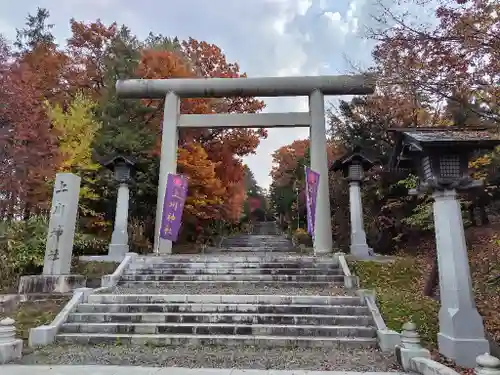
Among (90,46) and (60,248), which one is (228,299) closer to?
(60,248)

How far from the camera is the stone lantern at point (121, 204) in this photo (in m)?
11.5

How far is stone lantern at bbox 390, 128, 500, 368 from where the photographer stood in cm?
525

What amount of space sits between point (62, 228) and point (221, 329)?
4.84m

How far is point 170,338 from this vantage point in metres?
6.08

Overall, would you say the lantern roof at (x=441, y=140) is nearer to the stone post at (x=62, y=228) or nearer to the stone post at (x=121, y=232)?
the stone post at (x=62, y=228)

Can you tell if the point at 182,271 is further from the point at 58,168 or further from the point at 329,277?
the point at 58,168

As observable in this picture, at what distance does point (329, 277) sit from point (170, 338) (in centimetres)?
436

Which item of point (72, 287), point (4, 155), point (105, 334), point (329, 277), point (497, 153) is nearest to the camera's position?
point (105, 334)

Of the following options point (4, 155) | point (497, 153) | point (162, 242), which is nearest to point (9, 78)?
point (4, 155)

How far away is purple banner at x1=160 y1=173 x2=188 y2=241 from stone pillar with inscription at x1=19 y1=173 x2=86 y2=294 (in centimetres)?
344

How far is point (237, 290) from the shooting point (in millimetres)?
8289

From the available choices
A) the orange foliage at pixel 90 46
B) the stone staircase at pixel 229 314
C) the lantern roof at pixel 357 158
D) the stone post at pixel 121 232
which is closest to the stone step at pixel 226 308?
the stone staircase at pixel 229 314

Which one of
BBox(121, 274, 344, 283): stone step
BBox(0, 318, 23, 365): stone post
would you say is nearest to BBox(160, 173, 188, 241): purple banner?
BBox(121, 274, 344, 283): stone step

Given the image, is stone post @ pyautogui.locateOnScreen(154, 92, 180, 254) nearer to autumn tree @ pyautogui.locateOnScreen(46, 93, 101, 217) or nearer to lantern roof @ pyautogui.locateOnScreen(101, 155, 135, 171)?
lantern roof @ pyautogui.locateOnScreen(101, 155, 135, 171)
